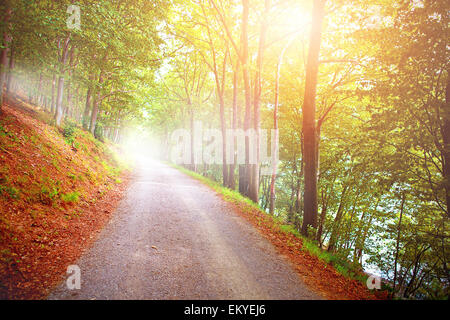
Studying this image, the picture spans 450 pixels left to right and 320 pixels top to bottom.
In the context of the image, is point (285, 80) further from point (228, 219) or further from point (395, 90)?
point (228, 219)

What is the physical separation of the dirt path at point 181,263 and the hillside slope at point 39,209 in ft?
1.52

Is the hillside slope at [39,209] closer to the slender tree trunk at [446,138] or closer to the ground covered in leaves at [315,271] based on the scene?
the ground covered in leaves at [315,271]

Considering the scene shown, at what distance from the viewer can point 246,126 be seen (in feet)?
44.3

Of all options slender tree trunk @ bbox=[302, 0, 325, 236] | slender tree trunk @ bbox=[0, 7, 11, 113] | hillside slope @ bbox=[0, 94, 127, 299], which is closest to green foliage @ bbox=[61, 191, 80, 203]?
hillside slope @ bbox=[0, 94, 127, 299]

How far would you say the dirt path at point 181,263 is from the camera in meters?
3.56

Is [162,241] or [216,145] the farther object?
[216,145]

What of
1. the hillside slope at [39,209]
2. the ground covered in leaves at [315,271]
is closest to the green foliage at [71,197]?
the hillside slope at [39,209]

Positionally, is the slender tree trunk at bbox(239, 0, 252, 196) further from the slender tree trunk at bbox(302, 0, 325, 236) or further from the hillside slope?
the hillside slope

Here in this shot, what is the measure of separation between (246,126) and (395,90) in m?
8.69

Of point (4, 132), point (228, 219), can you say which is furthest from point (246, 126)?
point (4, 132)

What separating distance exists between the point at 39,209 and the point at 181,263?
4052 millimetres

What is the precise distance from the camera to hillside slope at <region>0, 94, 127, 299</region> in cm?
359

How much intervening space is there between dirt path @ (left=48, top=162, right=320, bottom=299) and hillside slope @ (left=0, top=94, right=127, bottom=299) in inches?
18.3
